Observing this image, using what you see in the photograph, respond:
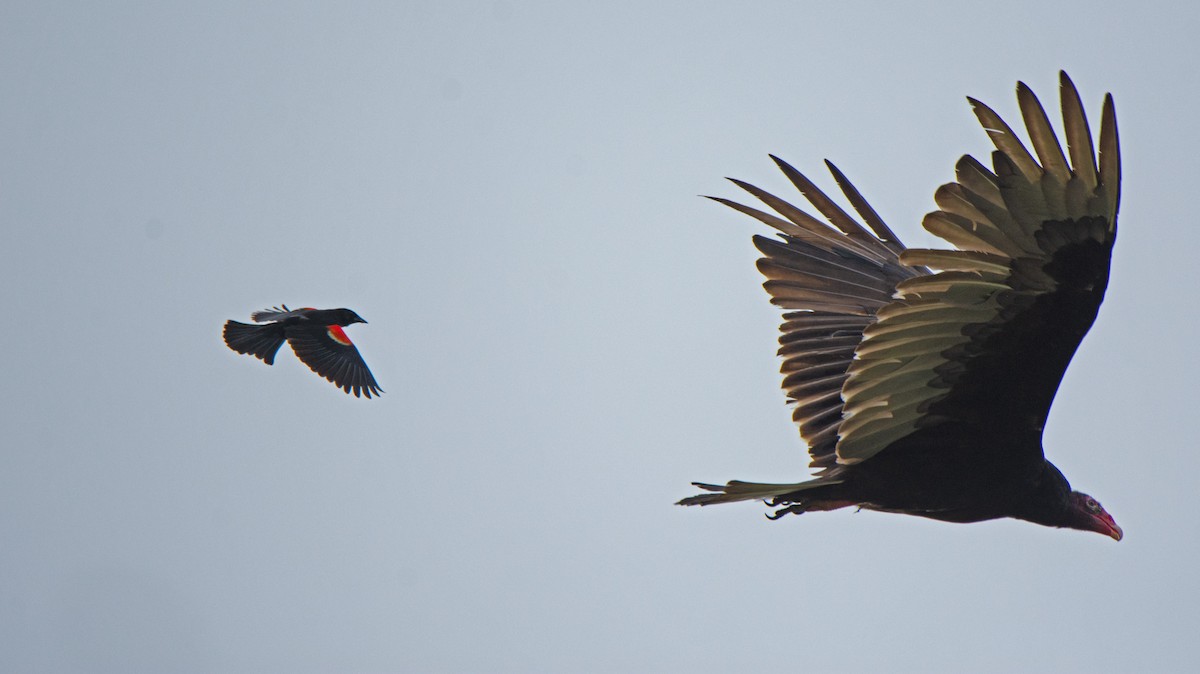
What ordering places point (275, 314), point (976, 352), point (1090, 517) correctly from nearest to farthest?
point (976, 352) < point (1090, 517) < point (275, 314)

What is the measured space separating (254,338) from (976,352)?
854 centimetres

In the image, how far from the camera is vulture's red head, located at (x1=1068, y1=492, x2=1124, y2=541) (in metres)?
5.65

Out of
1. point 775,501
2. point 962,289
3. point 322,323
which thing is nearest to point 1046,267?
point 962,289

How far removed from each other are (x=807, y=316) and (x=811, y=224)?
49 centimetres

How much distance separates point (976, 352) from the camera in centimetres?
491

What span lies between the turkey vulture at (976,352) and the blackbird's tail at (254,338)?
704 centimetres

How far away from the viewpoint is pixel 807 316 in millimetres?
6309

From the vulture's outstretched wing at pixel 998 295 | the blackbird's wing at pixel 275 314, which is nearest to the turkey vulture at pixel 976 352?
the vulture's outstretched wing at pixel 998 295

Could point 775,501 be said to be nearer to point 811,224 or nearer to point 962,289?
point 962,289

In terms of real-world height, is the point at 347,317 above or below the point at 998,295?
above

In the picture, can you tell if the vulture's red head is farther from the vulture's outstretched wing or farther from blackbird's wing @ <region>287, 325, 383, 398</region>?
blackbird's wing @ <region>287, 325, 383, 398</region>

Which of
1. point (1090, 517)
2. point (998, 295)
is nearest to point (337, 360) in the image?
point (1090, 517)

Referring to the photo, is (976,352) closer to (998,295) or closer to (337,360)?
(998,295)

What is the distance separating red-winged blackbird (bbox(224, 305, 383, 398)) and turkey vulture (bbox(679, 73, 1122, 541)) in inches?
268
